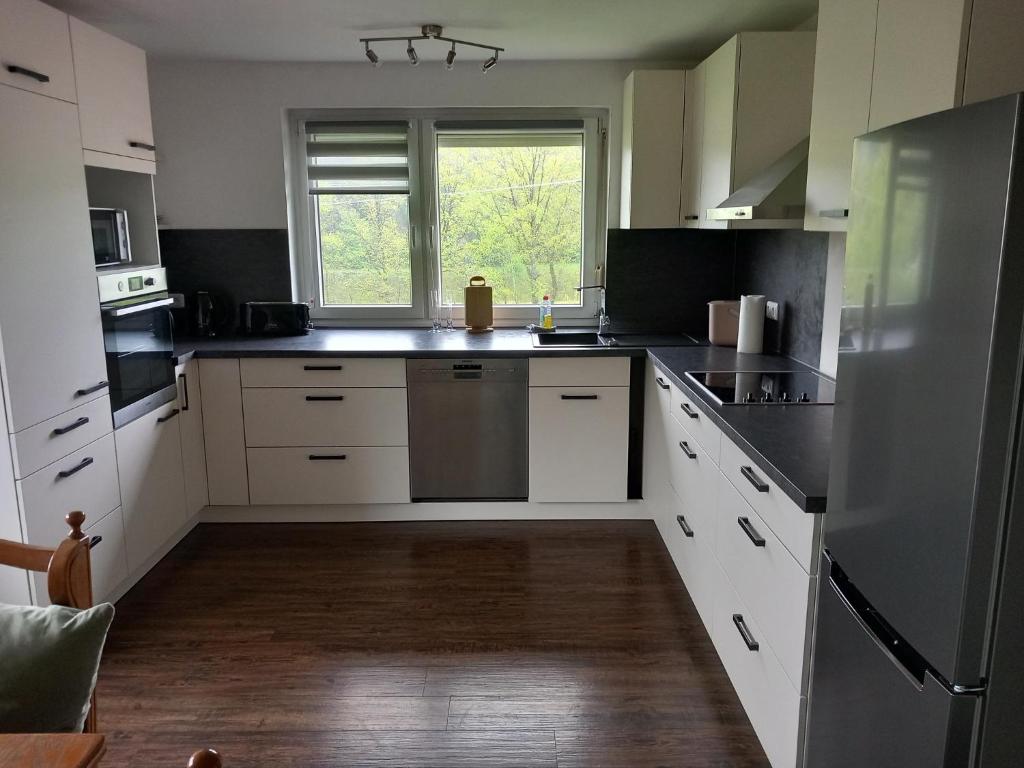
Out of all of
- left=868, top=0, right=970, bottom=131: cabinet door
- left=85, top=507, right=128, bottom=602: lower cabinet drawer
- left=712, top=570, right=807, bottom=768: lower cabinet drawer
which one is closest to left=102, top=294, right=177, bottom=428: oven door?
left=85, top=507, right=128, bottom=602: lower cabinet drawer

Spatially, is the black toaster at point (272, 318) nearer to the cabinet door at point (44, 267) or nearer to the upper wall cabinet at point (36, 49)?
the cabinet door at point (44, 267)

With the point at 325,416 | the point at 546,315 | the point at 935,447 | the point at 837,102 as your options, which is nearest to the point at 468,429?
the point at 325,416

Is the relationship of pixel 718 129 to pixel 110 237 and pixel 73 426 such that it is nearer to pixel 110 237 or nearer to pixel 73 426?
pixel 110 237

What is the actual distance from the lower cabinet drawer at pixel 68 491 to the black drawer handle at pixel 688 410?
1979 mm

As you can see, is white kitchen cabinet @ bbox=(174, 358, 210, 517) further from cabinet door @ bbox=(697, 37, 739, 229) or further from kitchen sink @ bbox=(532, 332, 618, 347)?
cabinet door @ bbox=(697, 37, 739, 229)

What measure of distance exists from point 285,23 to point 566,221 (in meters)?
1.68

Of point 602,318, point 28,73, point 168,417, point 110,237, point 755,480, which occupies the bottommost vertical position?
point 168,417

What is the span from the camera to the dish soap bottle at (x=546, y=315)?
4.04 meters

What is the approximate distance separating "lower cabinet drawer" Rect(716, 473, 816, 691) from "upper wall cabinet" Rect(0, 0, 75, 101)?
249 cm

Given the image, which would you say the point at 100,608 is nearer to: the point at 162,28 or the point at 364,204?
the point at 162,28

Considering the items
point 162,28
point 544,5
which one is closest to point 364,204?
point 162,28

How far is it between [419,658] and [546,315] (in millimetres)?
2028

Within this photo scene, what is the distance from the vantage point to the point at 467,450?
3668mm

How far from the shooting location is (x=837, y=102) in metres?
2.19
